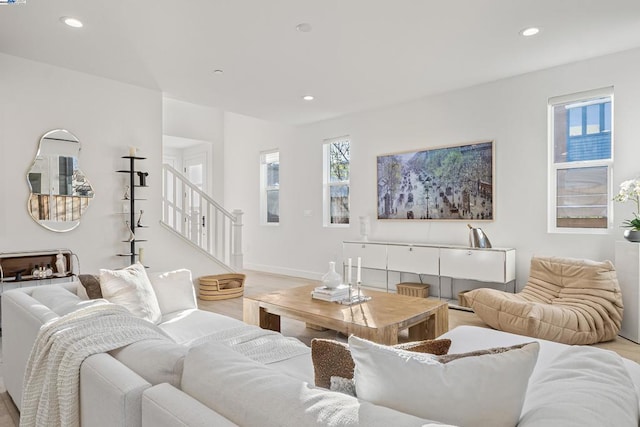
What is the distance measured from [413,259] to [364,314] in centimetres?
235

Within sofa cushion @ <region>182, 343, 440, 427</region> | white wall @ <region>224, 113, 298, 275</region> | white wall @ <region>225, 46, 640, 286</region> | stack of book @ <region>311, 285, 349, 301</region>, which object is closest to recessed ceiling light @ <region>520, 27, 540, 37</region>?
white wall @ <region>225, 46, 640, 286</region>

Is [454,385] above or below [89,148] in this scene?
below

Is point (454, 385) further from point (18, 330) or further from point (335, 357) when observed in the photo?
point (18, 330)

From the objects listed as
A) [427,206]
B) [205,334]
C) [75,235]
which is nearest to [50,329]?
[205,334]

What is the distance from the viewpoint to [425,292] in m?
4.88

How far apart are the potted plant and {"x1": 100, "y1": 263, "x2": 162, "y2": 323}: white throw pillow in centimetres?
387

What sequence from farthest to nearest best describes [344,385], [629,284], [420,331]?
[629,284] < [420,331] < [344,385]

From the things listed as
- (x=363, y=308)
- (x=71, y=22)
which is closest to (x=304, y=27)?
(x=71, y=22)

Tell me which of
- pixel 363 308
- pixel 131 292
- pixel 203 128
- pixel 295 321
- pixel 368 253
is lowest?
pixel 295 321

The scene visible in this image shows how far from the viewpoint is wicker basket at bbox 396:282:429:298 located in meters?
4.83

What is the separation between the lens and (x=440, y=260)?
4.65 m

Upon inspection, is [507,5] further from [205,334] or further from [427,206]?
[205,334]

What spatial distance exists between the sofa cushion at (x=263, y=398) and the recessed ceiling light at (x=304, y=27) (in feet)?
9.14

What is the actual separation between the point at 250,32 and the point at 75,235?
9.59 ft
